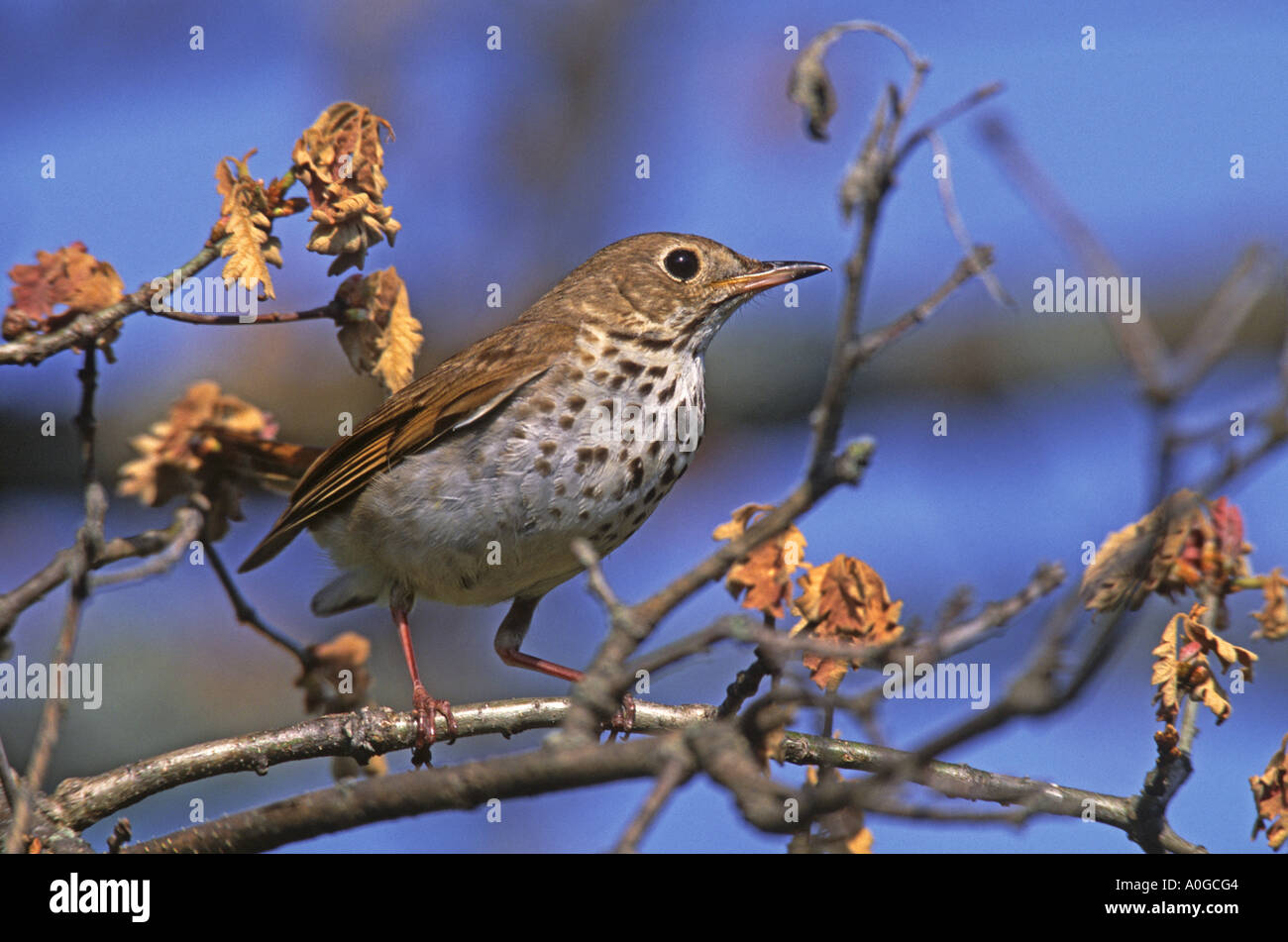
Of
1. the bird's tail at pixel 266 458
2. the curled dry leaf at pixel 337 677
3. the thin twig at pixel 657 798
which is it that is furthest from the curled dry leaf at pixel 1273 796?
the bird's tail at pixel 266 458

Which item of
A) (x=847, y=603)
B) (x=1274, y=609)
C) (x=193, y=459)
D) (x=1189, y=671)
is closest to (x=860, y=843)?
(x=847, y=603)

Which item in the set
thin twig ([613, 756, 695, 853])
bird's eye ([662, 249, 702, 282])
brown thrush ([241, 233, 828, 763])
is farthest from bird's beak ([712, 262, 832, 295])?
thin twig ([613, 756, 695, 853])

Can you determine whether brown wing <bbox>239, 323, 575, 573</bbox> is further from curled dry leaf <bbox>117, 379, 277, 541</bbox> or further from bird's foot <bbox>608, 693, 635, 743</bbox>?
bird's foot <bbox>608, 693, 635, 743</bbox>

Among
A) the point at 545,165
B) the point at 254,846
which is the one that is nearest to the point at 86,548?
the point at 254,846

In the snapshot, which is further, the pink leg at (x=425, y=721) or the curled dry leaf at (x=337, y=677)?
the curled dry leaf at (x=337, y=677)

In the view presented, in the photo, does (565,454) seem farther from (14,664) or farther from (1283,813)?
(1283,813)

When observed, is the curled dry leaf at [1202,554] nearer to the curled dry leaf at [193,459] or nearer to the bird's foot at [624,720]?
the bird's foot at [624,720]
